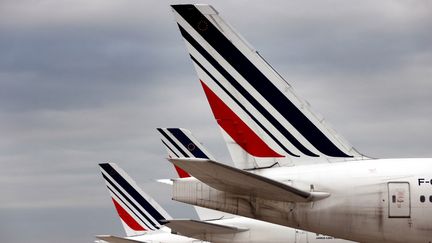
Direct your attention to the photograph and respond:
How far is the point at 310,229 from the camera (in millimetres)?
20969

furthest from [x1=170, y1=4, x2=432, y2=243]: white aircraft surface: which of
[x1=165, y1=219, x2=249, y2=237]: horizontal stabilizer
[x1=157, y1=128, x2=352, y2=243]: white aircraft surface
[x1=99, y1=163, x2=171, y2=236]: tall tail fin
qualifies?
[x1=99, y1=163, x2=171, y2=236]: tall tail fin

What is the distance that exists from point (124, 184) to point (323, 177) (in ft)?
105

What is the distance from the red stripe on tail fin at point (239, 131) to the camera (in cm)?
2173

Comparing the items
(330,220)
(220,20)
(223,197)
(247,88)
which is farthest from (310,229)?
(220,20)

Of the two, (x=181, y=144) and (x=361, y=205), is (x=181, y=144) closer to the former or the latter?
(x=181, y=144)

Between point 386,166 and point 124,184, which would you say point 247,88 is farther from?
point 124,184

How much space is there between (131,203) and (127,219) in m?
0.92

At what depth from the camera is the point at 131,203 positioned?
2026 inches

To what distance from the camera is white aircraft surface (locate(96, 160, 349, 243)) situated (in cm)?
3291

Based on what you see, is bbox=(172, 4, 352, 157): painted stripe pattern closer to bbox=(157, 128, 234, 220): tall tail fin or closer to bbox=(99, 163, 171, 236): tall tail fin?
bbox=(157, 128, 234, 220): tall tail fin

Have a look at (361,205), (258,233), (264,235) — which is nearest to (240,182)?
(361,205)

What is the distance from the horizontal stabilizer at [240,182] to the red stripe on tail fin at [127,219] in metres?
30.4

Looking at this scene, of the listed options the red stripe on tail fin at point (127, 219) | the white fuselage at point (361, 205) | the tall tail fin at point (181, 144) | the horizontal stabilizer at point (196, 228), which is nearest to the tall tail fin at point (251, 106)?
the white fuselage at point (361, 205)

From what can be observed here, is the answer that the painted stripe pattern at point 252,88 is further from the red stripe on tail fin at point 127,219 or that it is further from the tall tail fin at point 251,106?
the red stripe on tail fin at point 127,219
